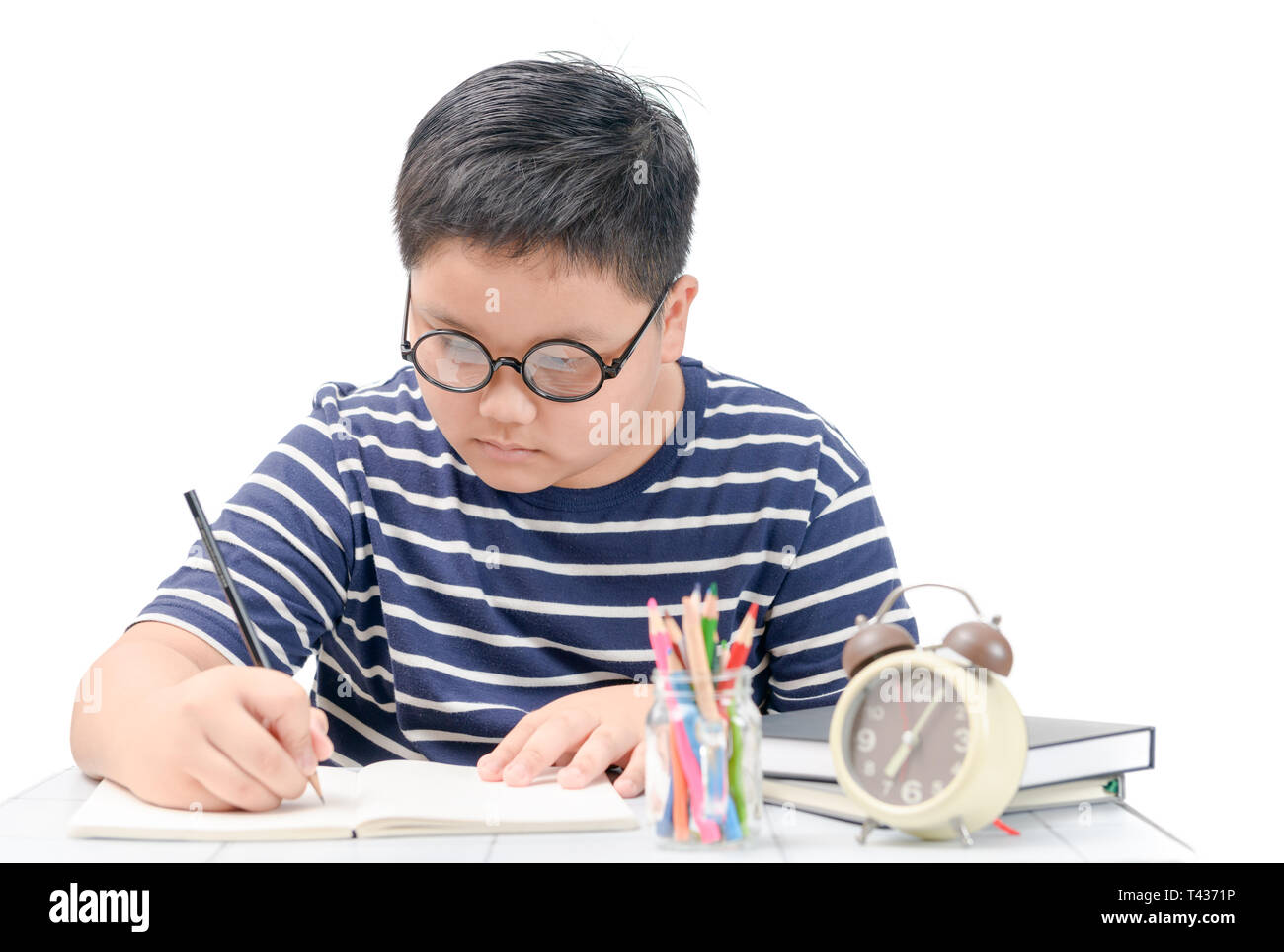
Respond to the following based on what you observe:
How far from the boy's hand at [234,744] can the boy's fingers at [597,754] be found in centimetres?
22

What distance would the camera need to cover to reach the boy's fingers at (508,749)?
3.74 ft

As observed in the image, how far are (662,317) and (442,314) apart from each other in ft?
0.94

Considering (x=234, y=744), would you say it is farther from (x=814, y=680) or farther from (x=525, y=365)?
(x=814, y=680)

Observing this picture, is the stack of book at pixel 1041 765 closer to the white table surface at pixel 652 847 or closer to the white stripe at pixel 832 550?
the white table surface at pixel 652 847

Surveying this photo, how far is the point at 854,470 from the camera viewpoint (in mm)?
1604

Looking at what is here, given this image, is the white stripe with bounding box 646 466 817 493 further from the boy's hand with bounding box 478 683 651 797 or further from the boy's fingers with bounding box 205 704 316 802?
the boy's fingers with bounding box 205 704 316 802

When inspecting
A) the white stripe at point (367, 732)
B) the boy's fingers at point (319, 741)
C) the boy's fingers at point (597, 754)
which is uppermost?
the boy's fingers at point (319, 741)

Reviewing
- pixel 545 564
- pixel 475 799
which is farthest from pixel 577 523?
pixel 475 799

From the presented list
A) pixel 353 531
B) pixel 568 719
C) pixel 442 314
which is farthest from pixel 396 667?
pixel 442 314

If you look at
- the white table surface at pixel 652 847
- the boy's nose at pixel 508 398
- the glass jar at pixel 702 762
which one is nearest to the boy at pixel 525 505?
the boy's nose at pixel 508 398

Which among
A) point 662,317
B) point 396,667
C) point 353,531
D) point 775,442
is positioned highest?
point 662,317

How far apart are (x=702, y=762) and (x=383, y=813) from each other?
257mm

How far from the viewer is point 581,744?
119 cm
